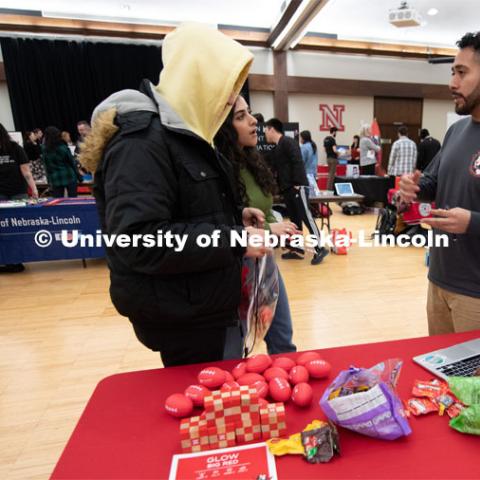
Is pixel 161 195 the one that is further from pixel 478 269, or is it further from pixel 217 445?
pixel 478 269

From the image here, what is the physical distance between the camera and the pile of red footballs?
0.76 meters

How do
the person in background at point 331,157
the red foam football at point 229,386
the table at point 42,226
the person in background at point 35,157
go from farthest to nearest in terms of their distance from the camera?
the person in background at point 331,157 → the person in background at point 35,157 → the table at point 42,226 → the red foam football at point 229,386

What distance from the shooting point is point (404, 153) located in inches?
263

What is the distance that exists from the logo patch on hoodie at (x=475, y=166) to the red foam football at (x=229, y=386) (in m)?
1.02

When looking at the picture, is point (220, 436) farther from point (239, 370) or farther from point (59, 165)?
point (59, 165)

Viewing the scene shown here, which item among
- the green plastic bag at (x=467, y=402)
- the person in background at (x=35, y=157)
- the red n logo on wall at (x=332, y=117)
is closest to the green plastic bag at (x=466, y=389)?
the green plastic bag at (x=467, y=402)

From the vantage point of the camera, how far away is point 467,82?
3.99 ft

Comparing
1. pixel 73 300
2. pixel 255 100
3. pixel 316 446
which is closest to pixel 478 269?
pixel 316 446

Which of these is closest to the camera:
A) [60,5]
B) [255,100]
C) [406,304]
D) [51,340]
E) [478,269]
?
[478,269]

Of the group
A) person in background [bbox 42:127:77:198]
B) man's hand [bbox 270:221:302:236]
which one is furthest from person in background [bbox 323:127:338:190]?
man's hand [bbox 270:221:302:236]

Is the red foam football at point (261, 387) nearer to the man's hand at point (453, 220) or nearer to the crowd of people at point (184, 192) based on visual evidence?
the crowd of people at point (184, 192)

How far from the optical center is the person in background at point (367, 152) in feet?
25.2

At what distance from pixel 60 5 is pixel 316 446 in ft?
27.2

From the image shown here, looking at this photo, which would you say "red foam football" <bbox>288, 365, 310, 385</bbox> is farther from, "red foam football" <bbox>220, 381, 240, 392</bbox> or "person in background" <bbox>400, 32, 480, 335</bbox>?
"person in background" <bbox>400, 32, 480, 335</bbox>
